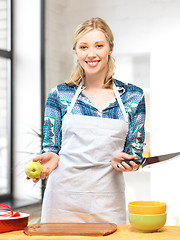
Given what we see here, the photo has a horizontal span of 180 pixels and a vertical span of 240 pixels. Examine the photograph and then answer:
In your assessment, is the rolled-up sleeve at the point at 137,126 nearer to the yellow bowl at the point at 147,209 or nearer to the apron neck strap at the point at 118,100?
the apron neck strap at the point at 118,100

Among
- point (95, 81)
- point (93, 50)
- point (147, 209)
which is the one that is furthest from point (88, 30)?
point (147, 209)

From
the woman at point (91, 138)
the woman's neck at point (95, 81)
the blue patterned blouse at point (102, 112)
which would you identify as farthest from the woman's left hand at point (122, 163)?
the woman's neck at point (95, 81)

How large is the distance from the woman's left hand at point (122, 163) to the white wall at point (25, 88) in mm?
2276

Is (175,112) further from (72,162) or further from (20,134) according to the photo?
(72,162)

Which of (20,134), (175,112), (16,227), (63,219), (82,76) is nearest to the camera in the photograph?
(16,227)

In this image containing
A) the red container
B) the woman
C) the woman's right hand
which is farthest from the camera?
the woman

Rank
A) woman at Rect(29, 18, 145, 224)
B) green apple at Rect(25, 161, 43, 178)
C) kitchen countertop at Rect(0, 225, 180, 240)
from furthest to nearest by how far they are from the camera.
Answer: woman at Rect(29, 18, 145, 224) → green apple at Rect(25, 161, 43, 178) → kitchen countertop at Rect(0, 225, 180, 240)

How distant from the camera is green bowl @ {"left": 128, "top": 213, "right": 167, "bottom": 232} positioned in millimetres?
1471

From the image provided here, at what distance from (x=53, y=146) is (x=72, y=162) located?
4.9 inches

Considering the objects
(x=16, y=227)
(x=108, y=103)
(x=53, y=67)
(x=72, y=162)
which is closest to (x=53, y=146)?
(x=72, y=162)

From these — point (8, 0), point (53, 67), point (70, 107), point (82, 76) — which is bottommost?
point (70, 107)

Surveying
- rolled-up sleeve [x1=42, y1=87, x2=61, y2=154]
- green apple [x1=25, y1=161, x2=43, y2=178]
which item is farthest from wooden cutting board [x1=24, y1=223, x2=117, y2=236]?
rolled-up sleeve [x1=42, y1=87, x2=61, y2=154]

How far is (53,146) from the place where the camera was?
82.0 inches

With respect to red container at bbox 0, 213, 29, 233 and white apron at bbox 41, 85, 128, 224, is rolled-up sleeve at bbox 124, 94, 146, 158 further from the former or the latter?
red container at bbox 0, 213, 29, 233
